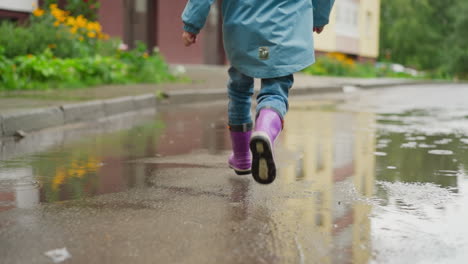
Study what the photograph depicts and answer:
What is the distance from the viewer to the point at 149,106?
1024 centimetres

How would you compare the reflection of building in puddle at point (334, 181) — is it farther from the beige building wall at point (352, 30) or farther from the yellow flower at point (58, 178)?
the beige building wall at point (352, 30)

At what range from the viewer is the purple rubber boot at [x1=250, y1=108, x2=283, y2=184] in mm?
3660

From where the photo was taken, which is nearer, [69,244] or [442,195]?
[69,244]

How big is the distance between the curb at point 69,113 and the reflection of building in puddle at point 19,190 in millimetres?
2005

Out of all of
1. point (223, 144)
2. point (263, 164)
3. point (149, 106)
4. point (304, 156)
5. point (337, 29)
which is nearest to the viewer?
point (263, 164)

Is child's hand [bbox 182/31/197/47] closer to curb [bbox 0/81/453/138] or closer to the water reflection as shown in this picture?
the water reflection

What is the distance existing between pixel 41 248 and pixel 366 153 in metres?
3.43

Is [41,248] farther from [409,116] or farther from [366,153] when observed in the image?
[409,116]

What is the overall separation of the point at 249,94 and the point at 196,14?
63 cm

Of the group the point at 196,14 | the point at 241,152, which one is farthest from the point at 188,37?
the point at 241,152

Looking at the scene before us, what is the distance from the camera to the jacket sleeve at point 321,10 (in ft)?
14.6

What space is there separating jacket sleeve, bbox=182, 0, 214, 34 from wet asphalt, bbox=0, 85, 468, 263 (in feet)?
2.96

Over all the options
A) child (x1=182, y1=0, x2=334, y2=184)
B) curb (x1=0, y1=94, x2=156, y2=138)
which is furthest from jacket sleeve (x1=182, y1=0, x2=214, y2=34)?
curb (x1=0, y1=94, x2=156, y2=138)

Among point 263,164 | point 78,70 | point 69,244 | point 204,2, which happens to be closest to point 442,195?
point 263,164
